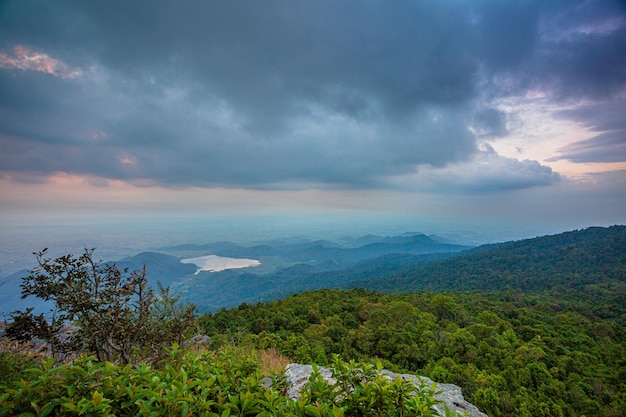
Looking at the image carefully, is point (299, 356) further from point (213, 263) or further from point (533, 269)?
point (213, 263)

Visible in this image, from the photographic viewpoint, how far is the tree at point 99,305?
11.0 ft

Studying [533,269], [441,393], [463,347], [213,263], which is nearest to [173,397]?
[441,393]

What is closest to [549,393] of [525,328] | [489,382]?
[489,382]

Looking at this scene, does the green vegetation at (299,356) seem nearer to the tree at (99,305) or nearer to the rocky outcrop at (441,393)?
the tree at (99,305)

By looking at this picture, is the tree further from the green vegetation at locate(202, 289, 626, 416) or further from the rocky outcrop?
the green vegetation at locate(202, 289, 626, 416)

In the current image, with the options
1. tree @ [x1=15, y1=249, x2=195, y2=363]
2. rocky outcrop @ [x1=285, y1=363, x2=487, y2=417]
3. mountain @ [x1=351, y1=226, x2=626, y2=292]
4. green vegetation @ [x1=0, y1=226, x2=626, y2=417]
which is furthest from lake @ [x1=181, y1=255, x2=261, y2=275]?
rocky outcrop @ [x1=285, y1=363, x2=487, y2=417]

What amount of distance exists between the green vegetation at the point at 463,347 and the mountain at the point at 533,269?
50.6 m

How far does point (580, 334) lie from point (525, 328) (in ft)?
19.9

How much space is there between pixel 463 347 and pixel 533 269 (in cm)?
9492

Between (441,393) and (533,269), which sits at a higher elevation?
(441,393)

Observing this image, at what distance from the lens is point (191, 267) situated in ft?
429

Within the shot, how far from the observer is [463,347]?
13.2 m

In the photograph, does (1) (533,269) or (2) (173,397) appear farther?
(1) (533,269)

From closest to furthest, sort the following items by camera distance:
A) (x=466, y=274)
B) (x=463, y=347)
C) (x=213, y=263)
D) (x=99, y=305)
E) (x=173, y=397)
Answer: (x=173, y=397) < (x=99, y=305) < (x=463, y=347) < (x=466, y=274) < (x=213, y=263)
